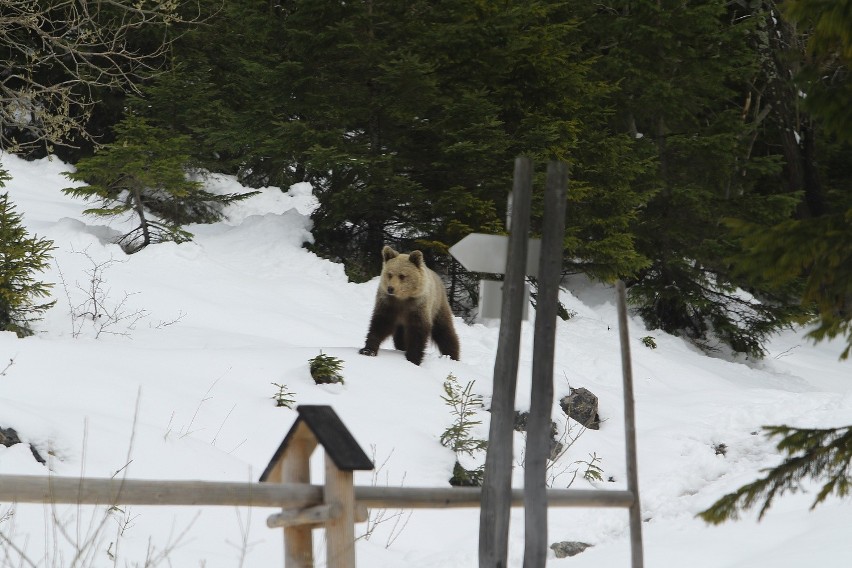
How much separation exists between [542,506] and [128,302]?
8.14 meters

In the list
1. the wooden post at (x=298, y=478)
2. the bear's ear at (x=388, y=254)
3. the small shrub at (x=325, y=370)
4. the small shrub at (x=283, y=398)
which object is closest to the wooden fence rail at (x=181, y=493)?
the wooden post at (x=298, y=478)

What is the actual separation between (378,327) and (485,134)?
17.8 ft

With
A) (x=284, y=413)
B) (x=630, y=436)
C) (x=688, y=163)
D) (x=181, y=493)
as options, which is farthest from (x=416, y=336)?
(x=688, y=163)

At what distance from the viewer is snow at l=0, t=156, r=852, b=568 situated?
5.27 meters

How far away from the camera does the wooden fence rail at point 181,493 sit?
2869mm

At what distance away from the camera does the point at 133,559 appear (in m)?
4.71

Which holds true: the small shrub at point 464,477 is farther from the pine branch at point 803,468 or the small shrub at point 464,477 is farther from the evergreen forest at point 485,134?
the evergreen forest at point 485,134

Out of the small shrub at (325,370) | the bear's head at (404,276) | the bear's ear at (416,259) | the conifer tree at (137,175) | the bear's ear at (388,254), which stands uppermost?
the conifer tree at (137,175)

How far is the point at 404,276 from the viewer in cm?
861

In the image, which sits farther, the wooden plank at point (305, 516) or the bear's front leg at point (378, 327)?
the bear's front leg at point (378, 327)

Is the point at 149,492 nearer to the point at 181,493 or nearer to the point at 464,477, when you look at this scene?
the point at 181,493

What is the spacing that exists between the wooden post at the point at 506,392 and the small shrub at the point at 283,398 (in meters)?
3.90

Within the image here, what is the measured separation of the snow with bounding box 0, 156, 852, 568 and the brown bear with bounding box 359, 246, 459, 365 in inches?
8.7

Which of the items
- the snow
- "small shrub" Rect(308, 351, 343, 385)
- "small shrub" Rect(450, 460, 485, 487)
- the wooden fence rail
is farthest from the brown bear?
the wooden fence rail
